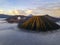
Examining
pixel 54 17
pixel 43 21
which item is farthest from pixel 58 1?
pixel 43 21

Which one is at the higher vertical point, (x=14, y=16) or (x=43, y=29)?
(x=14, y=16)

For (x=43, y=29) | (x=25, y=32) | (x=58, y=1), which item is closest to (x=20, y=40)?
(x=25, y=32)

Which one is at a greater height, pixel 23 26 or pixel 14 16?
pixel 14 16

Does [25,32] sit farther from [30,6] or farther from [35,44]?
[30,6]

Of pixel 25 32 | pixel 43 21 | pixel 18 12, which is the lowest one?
pixel 25 32

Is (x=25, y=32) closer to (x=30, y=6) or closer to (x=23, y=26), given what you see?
(x=23, y=26)

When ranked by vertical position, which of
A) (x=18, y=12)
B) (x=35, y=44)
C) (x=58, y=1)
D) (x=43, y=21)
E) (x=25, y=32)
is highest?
(x=58, y=1)

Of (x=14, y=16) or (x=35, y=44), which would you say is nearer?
(x=35, y=44)
